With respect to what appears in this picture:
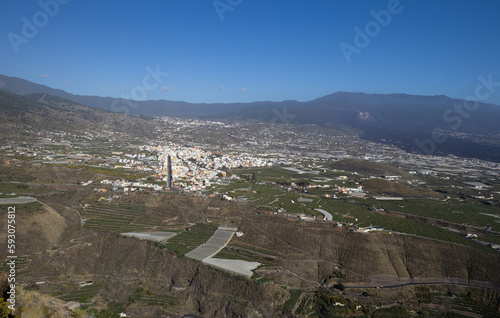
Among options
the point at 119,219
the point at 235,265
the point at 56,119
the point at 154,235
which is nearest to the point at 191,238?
the point at 154,235

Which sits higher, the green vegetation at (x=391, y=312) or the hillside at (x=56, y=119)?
the hillside at (x=56, y=119)

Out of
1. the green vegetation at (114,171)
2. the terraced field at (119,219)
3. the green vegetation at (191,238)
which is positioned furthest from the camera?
the green vegetation at (114,171)

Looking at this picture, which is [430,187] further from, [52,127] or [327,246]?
[52,127]

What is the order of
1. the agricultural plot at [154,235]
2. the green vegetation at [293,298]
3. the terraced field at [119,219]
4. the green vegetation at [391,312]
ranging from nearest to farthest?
the green vegetation at [391,312]
the green vegetation at [293,298]
the agricultural plot at [154,235]
the terraced field at [119,219]

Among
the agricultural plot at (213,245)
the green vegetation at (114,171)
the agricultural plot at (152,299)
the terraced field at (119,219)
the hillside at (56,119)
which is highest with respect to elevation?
the hillside at (56,119)

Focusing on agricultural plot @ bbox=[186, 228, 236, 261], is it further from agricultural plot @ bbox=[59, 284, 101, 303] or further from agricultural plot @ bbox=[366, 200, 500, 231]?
agricultural plot @ bbox=[366, 200, 500, 231]

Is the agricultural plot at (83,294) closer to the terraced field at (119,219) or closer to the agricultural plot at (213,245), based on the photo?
the agricultural plot at (213,245)

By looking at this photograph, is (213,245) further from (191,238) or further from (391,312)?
(391,312)

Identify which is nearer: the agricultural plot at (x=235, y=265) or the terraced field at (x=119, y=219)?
the agricultural plot at (x=235, y=265)

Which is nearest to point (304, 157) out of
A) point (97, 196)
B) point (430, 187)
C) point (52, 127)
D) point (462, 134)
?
point (430, 187)

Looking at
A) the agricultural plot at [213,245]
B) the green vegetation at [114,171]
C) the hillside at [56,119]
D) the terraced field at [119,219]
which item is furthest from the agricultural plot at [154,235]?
the hillside at [56,119]
